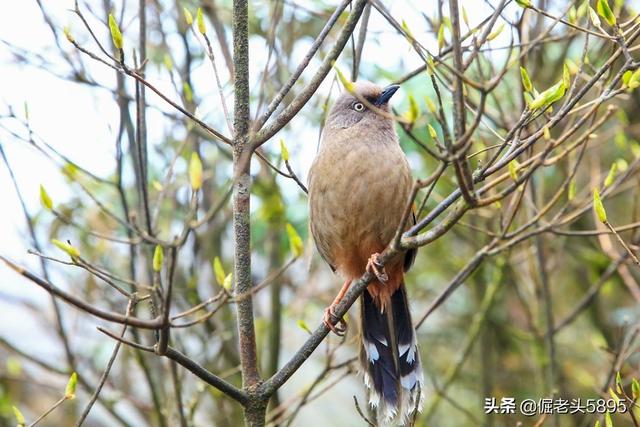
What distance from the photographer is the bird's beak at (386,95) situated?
3.85 metres

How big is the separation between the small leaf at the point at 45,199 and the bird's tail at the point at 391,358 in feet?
6.02

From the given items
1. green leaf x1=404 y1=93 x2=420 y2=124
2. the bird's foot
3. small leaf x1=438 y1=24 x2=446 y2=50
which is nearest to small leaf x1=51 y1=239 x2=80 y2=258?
the bird's foot

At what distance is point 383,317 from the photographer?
4.12 m

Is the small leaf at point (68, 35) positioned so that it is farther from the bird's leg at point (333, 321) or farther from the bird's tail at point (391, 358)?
the bird's tail at point (391, 358)

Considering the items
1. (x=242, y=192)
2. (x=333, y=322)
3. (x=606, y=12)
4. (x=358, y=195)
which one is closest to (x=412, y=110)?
(x=242, y=192)

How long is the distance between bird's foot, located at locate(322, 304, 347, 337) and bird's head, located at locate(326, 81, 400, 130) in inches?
42.1

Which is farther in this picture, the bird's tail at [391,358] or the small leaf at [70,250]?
the bird's tail at [391,358]

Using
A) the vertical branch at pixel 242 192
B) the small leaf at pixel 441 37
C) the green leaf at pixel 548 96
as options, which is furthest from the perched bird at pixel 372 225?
the green leaf at pixel 548 96

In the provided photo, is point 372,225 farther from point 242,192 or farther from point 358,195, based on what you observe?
point 242,192

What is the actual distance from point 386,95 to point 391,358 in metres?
1.37

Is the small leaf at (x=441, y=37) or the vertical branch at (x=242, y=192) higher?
the small leaf at (x=441, y=37)

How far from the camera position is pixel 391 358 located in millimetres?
3957

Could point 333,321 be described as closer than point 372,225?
Yes

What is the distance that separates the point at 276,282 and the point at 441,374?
277cm
